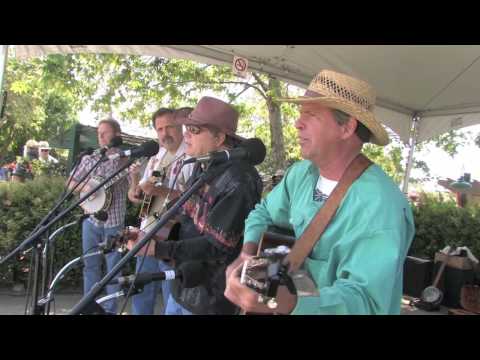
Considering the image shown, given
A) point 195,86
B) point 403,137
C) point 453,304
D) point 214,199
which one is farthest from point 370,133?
point 195,86

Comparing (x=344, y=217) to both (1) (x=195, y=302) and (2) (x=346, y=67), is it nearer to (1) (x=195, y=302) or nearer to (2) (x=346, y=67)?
(1) (x=195, y=302)

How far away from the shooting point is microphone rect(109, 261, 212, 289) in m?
1.76

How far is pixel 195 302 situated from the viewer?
7.79 ft

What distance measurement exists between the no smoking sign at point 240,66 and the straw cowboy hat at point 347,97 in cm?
345

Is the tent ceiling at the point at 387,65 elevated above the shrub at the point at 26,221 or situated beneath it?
elevated above

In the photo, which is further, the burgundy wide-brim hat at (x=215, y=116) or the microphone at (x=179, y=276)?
the burgundy wide-brim hat at (x=215, y=116)

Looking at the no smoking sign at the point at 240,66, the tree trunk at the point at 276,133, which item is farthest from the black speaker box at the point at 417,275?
the tree trunk at the point at 276,133

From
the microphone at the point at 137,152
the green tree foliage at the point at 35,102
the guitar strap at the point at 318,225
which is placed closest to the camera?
the guitar strap at the point at 318,225

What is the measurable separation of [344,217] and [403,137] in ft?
20.4

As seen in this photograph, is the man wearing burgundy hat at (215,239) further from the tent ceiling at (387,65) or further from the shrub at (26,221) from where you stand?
the shrub at (26,221)

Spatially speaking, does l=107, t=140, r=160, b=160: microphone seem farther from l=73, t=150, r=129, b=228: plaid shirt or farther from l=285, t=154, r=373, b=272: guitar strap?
l=73, t=150, r=129, b=228: plaid shirt

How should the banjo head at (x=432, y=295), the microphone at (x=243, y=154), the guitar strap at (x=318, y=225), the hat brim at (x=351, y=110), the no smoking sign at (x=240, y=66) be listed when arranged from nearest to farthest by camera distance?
the guitar strap at (x=318, y=225) < the hat brim at (x=351, y=110) < the microphone at (x=243, y=154) < the no smoking sign at (x=240, y=66) < the banjo head at (x=432, y=295)

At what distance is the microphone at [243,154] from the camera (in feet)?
6.85

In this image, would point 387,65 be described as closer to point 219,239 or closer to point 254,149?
point 254,149
